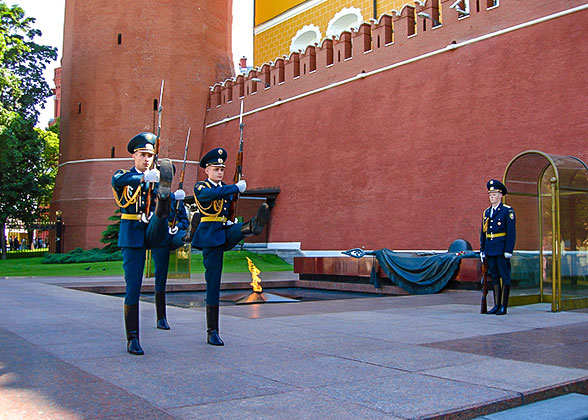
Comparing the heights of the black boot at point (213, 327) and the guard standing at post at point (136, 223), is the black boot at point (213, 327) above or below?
below

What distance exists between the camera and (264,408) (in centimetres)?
269

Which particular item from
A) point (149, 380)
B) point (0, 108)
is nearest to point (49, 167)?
point (0, 108)

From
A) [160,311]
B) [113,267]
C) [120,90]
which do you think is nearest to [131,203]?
[160,311]

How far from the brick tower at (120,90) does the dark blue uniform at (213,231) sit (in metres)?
21.6

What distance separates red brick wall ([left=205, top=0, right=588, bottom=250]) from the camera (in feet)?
46.2

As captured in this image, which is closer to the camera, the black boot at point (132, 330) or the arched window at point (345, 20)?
the black boot at point (132, 330)

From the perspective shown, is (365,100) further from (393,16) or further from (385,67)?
(393,16)

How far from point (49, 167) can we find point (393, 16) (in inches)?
972

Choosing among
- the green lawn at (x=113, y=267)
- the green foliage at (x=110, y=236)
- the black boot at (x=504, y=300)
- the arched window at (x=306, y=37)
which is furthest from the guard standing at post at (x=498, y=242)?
the arched window at (x=306, y=37)

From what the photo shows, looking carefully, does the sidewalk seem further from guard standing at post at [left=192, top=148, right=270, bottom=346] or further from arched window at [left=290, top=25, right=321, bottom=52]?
arched window at [left=290, top=25, right=321, bottom=52]

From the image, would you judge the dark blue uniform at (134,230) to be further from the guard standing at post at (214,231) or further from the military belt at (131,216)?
the guard standing at post at (214,231)

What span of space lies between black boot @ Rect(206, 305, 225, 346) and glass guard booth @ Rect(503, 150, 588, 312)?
4.33m

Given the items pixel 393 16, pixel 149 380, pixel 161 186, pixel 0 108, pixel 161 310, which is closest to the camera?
pixel 149 380

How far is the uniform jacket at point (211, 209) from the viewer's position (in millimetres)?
4523
